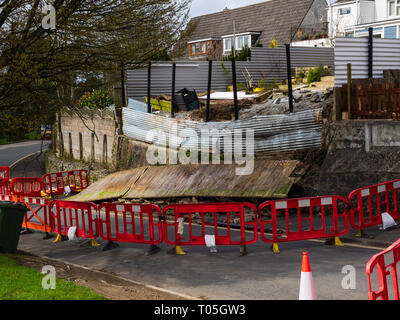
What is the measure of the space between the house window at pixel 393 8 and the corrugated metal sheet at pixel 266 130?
30119mm

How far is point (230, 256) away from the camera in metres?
10.6

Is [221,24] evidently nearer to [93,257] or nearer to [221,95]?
[221,95]

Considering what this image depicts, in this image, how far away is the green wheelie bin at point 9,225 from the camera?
1148 cm

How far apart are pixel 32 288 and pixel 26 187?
41.1 feet

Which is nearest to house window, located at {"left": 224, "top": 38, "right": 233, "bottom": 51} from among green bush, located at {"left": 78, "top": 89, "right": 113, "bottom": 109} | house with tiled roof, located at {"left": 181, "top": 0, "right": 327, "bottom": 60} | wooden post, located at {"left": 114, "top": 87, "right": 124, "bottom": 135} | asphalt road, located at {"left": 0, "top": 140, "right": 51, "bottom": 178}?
house with tiled roof, located at {"left": 181, "top": 0, "right": 327, "bottom": 60}

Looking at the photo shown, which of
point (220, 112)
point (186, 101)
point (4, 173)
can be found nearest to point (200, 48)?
point (4, 173)

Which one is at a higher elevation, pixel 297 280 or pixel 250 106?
pixel 250 106

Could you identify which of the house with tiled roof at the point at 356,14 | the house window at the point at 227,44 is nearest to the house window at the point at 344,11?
the house with tiled roof at the point at 356,14

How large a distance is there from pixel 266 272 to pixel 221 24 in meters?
47.5

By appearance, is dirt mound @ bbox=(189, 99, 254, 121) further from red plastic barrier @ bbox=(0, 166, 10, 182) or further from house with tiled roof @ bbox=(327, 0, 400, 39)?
house with tiled roof @ bbox=(327, 0, 400, 39)

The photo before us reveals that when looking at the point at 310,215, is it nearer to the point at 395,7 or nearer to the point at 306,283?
the point at 306,283

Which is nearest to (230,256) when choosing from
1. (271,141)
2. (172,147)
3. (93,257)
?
(93,257)

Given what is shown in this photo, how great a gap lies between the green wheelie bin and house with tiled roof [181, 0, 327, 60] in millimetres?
35528

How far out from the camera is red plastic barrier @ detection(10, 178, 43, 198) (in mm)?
19594
